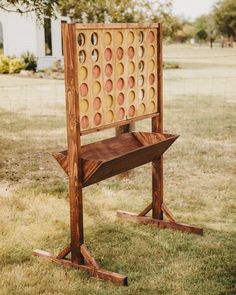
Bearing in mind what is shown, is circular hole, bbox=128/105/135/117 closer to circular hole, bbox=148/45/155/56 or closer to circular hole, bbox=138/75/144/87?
circular hole, bbox=138/75/144/87

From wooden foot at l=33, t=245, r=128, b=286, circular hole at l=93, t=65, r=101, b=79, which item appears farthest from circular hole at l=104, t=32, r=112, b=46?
wooden foot at l=33, t=245, r=128, b=286

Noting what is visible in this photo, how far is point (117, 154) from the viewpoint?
4.72 metres

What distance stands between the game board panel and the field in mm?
1150

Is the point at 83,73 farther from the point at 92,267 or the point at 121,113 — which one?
the point at 92,267

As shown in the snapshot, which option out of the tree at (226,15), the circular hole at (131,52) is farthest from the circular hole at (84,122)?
the tree at (226,15)

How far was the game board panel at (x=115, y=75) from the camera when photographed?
3873 millimetres

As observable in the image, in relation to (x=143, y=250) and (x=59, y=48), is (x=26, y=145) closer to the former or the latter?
(x=143, y=250)

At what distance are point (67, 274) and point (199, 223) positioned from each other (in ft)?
5.49

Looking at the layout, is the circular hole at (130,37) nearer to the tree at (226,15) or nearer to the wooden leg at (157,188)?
the wooden leg at (157,188)

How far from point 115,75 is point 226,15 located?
57009 millimetres

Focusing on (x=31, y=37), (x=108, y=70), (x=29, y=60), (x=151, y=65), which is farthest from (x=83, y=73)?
(x=31, y=37)

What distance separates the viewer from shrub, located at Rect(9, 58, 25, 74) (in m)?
22.5

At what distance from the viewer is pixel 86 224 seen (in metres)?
5.08

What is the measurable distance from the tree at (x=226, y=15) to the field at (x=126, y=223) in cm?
4937
